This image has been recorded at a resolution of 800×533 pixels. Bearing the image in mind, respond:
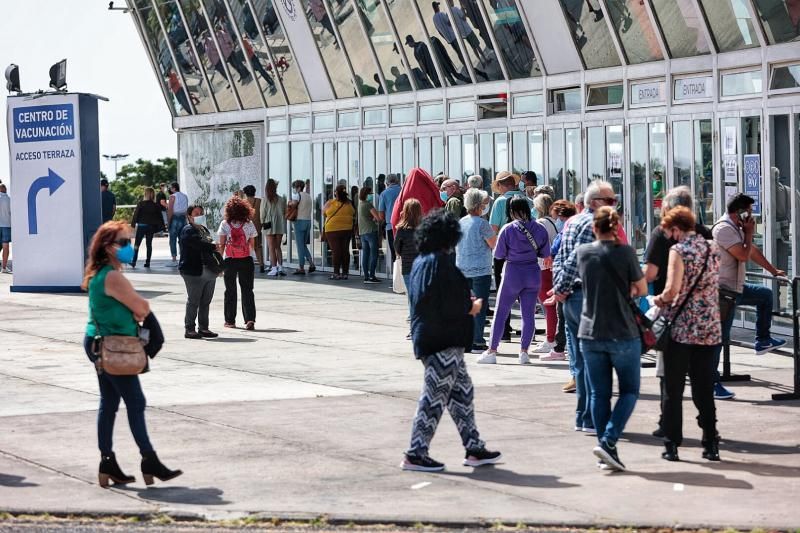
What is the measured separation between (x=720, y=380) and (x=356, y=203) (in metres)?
16.3

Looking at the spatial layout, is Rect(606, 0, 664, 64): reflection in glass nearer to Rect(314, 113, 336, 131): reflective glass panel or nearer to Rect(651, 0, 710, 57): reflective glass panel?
Rect(651, 0, 710, 57): reflective glass panel

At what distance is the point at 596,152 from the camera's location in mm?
22312

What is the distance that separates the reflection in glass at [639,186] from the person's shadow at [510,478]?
1196 centimetres

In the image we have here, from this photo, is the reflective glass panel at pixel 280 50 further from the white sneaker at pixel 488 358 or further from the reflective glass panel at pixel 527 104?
the white sneaker at pixel 488 358

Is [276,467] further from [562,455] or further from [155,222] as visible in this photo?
[155,222]

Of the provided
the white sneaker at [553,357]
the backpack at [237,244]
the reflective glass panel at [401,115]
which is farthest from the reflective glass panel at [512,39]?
the white sneaker at [553,357]

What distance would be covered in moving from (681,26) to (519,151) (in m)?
5.06

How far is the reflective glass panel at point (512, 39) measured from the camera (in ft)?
78.2

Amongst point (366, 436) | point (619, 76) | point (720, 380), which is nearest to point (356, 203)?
point (619, 76)

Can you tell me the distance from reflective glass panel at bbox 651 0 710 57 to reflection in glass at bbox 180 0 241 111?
635 inches

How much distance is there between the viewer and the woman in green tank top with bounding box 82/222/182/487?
8914 millimetres

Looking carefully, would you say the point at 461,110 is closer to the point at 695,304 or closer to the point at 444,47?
the point at 444,47

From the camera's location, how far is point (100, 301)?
896 cm

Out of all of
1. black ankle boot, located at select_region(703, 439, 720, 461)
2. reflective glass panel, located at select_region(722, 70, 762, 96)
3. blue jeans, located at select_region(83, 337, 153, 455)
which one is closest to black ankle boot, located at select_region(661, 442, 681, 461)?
black ankle boot, located at select_region(703, 439, 720, 461)
